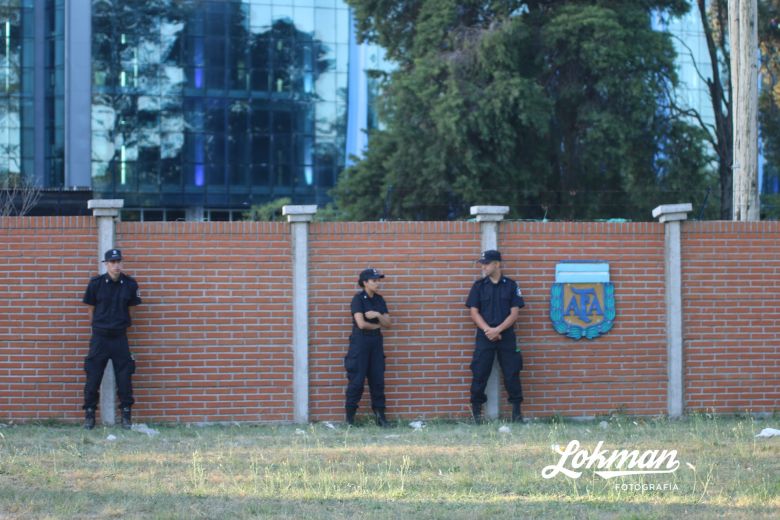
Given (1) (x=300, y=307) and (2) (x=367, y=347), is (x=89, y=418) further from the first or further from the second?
(2) (x=367, y=347)

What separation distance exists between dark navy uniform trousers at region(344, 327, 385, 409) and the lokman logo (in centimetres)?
271

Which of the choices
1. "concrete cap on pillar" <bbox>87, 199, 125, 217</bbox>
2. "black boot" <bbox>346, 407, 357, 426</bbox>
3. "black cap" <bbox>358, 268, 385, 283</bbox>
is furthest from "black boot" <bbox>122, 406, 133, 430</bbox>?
"black cap" <bbox>358, 268, 385, 283</bbox>

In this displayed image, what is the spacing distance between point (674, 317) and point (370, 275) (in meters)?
3.55

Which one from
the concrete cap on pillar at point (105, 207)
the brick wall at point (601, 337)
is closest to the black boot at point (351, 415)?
the brick wall at point (601, 337)

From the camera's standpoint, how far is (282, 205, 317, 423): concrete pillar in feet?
39.0

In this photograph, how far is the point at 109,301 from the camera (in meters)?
11.2

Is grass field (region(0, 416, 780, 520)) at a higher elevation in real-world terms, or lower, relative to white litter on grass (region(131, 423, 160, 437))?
higher

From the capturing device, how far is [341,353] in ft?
39.4

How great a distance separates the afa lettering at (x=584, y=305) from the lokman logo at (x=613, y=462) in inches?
115

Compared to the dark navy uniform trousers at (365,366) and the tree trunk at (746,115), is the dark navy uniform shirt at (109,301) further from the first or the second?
the tree trunk at (746,115)

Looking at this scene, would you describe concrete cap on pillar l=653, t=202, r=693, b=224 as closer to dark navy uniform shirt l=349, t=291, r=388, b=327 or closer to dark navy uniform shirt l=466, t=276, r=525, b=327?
dark navy uniform shirt l=466, t=276, r=525, b=327

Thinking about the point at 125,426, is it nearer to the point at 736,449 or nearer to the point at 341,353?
the point at 341,353

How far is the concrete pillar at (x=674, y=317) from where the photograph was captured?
12.3m

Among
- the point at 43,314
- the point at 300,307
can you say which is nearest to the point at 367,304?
the point at 300,307
